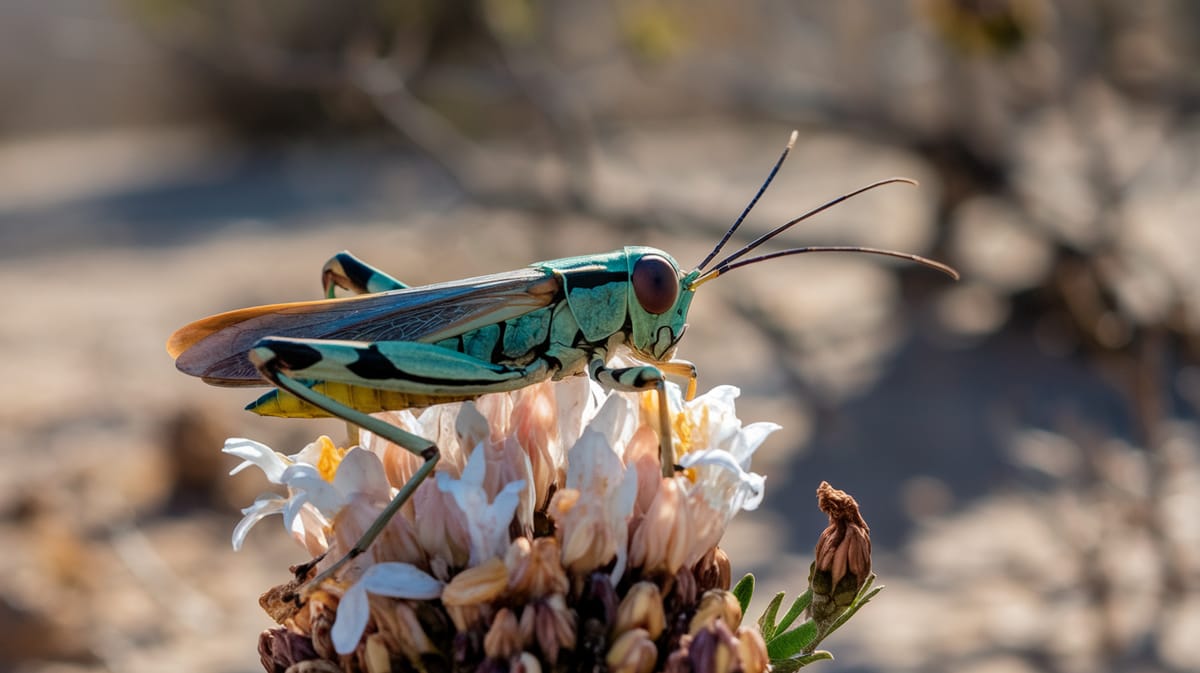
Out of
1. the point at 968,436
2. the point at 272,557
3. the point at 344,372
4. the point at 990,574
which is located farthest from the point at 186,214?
the point at 344,372

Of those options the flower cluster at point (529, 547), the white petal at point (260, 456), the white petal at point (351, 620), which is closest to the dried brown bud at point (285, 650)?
the flower cluster at point (529, 547)

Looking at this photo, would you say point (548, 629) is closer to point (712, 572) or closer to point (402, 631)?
point (402, 631)

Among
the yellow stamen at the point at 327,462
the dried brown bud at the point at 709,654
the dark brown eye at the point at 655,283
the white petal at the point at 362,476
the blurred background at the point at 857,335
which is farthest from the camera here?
the blurred background at the point at 857,335

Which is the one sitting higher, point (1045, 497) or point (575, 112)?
point (575, 112)

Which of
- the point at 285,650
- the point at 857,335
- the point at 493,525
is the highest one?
the point at 857,335

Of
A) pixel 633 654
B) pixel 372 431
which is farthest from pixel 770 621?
pixel 372 431

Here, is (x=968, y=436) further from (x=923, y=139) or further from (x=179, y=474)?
(x=179, y=474)

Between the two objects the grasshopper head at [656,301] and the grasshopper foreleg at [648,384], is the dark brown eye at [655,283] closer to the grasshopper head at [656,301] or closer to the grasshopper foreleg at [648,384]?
the grasshopper head at [656,301]
